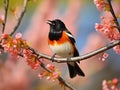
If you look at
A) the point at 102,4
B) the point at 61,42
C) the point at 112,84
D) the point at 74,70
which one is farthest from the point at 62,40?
the point at 112,84

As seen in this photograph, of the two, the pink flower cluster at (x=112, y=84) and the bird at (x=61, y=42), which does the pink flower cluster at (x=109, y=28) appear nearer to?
the pink flower cluster at (x=112, y=84)

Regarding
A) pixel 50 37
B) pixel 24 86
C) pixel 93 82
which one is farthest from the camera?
pixel 93 82

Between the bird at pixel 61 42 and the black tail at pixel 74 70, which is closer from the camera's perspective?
the black tail at pixel 74 70

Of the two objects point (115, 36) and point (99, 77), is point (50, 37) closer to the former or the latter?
point (115, 36)

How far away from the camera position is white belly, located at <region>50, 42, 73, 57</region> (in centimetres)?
484

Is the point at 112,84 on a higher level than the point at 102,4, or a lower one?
lower

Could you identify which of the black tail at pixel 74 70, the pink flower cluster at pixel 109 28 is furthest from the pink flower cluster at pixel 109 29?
the black tail at pixel 74 70

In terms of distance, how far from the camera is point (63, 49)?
4910 millimetres

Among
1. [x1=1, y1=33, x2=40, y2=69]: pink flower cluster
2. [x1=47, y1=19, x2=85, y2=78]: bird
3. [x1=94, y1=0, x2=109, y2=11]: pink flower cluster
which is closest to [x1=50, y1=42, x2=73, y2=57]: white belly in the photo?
[x1=47, y1=19, x2=85, y2=78]: bird

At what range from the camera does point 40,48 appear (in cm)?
771

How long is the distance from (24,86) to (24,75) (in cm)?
24

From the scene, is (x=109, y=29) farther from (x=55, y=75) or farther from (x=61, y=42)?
(x=61, y=42)

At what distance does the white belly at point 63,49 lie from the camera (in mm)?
4838

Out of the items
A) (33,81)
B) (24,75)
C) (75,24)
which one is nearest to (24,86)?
(24,75)
